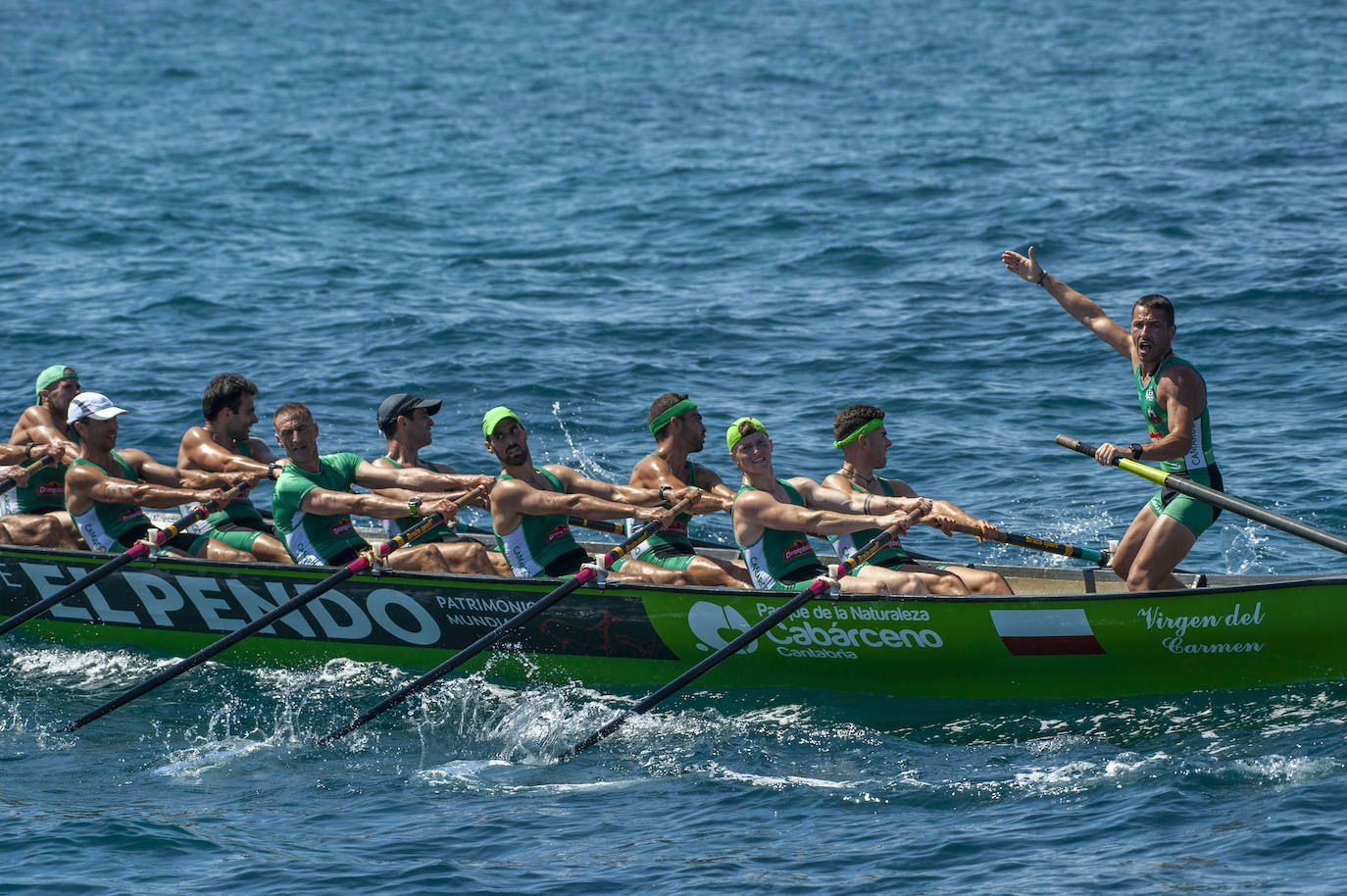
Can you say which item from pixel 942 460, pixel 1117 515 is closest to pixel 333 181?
pixel 942 460

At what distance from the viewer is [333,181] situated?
31.6 meters

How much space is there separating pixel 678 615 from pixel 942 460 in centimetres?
565

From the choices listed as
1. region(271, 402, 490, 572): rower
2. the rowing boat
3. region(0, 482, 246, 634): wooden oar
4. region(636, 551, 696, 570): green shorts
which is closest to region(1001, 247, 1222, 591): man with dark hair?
the rowing boat

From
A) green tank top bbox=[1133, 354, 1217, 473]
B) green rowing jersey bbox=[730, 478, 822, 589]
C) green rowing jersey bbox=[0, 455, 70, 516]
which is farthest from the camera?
green rowing jersey bbox=[0, 455, 70, 516]

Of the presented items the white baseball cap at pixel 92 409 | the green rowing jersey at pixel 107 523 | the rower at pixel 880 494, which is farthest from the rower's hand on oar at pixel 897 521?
the green rowing jersey at pixel 107 523

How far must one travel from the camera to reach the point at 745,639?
36.3 ft

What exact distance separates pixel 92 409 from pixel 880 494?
6.60 metres

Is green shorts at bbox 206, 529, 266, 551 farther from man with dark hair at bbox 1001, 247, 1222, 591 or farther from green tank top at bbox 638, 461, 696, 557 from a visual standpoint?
man with dark hair at bbox 1001, 247, 1222, 591

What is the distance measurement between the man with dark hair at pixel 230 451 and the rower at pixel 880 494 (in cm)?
498

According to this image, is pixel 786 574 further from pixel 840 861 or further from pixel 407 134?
pixel 407 134

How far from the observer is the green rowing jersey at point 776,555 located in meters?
11.8

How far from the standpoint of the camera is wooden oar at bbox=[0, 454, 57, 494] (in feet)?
46.2

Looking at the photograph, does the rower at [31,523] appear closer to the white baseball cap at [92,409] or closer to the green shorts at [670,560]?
the white baseball cap at [92,409]

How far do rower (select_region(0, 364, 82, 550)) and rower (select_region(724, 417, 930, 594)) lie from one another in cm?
629
